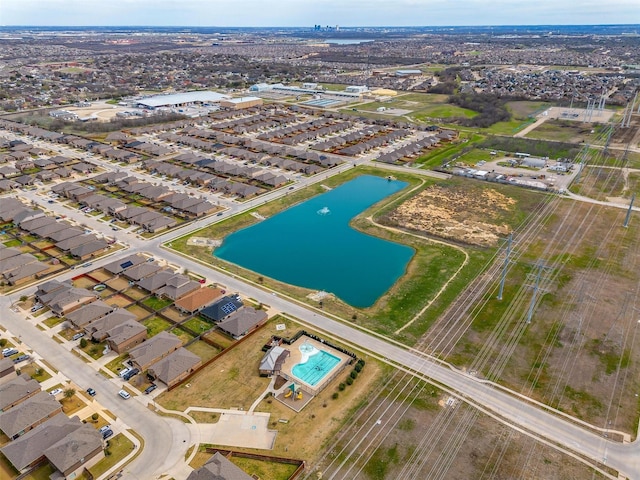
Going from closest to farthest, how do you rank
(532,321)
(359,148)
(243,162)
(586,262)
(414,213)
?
(532,321)
(586,262)
(414,213)
(243,162)
(359,148)

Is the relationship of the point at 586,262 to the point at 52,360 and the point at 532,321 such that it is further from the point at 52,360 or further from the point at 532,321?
the point at 52,360

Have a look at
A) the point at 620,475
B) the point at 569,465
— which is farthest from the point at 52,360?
the point at 620,475

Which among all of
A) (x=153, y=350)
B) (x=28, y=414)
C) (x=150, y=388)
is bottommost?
(x=150, y=388)

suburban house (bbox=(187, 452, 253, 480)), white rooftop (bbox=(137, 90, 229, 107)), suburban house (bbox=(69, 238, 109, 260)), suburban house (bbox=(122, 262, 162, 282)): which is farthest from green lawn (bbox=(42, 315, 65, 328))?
white rooftop (bbox=(137, 90, 229, 107))

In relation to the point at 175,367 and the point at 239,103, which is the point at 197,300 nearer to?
the point at 175,367

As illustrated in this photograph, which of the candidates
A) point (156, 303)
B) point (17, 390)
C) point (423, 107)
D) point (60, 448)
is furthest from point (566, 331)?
point (423, 107)

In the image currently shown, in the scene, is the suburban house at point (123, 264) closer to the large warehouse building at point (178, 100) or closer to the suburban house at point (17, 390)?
the suburban house at point (17, 390)

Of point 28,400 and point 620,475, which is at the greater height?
point 28,400
